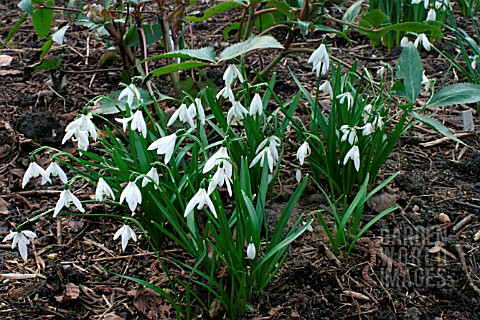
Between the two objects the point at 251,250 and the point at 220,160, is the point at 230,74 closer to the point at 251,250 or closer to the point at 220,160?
the point at 220,160

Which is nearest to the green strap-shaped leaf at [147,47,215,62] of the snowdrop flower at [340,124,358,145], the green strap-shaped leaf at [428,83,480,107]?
the snowdrop flower at [340,124,358,145]

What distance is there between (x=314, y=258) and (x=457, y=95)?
0.90m

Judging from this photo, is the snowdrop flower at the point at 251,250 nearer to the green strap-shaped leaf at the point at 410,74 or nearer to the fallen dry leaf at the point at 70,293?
the fallen dry leaf at the point at 70,293

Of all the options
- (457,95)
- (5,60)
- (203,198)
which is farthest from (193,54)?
(5,60)

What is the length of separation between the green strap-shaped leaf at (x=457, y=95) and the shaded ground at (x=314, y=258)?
0.49m

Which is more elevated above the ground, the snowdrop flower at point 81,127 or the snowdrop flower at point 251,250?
the snowdrop flower at point 81,127

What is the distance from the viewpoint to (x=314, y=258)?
2.35 metres

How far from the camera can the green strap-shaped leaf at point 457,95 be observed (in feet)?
7.73

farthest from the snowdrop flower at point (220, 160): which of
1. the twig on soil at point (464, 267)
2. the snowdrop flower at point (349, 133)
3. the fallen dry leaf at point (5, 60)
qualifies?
the fallen dry leaf at point (5, 60)

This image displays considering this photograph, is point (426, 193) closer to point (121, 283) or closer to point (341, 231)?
point (341, 231)

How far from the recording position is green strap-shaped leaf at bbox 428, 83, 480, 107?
236 centimetres

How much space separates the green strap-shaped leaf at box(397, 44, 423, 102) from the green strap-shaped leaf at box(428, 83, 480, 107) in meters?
0.09

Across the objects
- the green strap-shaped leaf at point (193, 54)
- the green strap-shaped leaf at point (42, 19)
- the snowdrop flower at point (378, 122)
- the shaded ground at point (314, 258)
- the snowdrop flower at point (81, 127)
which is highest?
the green strap-shaped leaf at point (42, 19)

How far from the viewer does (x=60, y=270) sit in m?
2.29
